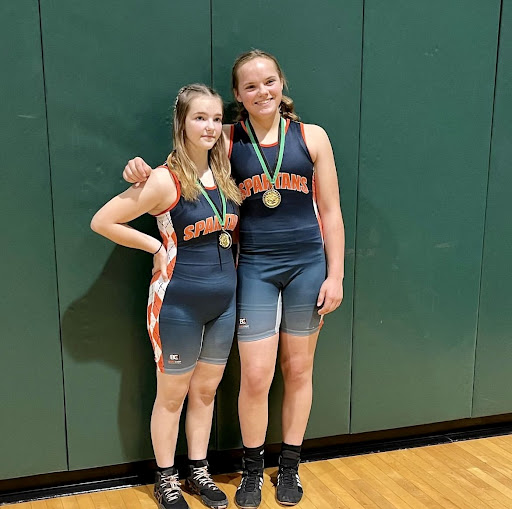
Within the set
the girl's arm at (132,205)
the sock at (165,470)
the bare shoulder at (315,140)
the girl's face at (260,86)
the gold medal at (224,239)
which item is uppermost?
the girl's face at (260,86)

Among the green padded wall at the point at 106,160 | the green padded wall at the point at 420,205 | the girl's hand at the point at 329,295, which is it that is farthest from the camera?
the green padded wall at the point at 420,205

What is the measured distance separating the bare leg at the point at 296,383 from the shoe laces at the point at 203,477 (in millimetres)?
331

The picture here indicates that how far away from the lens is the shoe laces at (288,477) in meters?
2.57

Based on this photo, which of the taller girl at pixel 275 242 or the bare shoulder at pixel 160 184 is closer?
the bare shoulder at pixel 160 184

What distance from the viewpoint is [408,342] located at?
298 cm

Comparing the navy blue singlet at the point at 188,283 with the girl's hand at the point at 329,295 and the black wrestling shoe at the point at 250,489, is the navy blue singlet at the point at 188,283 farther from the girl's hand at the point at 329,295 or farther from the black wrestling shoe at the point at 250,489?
the black wrestling shoe at the point at 250,489

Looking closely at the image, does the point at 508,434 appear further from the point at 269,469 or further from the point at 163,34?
the point at 163,34

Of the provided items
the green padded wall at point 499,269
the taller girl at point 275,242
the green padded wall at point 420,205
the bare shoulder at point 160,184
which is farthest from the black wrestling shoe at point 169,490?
the green padded wall at point 499,269

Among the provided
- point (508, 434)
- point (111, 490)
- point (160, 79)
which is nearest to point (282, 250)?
point (160, 79)

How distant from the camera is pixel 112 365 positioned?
260cm

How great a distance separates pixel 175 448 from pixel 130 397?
271mm

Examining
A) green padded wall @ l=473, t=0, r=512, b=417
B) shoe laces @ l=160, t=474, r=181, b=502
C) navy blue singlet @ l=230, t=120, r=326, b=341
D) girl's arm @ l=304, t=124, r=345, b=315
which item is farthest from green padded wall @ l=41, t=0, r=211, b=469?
green padded wall @ l=473, t=0, r=512, b=417

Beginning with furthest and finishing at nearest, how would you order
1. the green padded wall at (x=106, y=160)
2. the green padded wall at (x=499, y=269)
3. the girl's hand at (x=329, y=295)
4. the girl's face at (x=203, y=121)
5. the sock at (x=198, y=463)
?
the green padded wall at (x=499, y=269), the sock at (x=198, y=463), the girl's hand at (x=329, y=295), the green padded wall at (x=106, y=160), the girl's face at (x=203, y=121)

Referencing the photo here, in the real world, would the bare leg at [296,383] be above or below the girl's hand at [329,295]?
below
